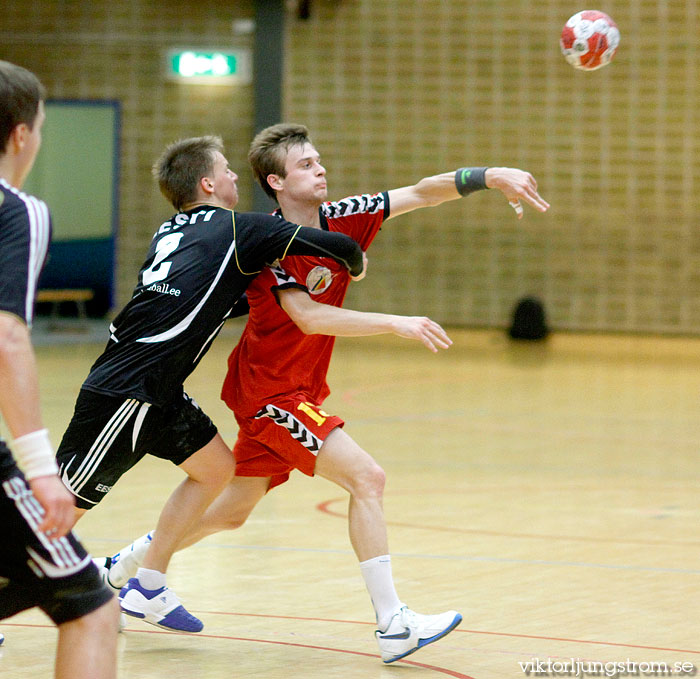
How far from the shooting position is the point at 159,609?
4.16 m

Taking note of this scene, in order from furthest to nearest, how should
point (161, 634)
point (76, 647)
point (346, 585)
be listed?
point (346, 585) < point (161, 634) < point (76, 647)

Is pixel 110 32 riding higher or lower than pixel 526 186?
higher

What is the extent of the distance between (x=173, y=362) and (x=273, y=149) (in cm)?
94

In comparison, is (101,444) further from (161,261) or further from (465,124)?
(465,124)

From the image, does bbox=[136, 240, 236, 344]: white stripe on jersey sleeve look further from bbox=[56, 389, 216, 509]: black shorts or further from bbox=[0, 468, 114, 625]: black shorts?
bbox=[0, 468, 114, 625]: black shorts

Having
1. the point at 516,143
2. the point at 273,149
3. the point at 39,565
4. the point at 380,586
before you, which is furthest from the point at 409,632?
the point at 516,143

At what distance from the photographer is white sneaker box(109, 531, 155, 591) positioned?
435 centimetres

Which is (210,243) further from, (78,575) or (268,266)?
(78,575)

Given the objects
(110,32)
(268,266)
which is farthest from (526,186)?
(110,32)

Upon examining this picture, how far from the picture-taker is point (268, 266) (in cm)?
421

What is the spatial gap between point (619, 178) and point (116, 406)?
47.4 ft

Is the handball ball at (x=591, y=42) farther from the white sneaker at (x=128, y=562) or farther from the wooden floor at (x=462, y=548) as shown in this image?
the white sneaker at (x=128, y=562)

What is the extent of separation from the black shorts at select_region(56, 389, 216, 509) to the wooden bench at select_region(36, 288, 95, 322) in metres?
11.9

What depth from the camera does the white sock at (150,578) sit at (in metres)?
4.19
